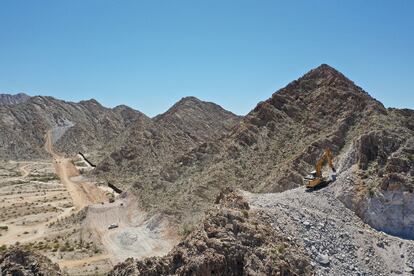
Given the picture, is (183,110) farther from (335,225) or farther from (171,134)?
(335,225)

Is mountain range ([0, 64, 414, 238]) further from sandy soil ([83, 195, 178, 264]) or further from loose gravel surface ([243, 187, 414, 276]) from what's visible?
loose gravel surface ([243, 187, 414, 276])

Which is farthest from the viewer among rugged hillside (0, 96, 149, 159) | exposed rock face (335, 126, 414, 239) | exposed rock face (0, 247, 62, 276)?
rugged hillside (0, 96, 149, 159)

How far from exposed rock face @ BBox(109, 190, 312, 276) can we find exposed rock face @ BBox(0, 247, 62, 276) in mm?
3041

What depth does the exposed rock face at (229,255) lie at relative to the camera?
1966cm

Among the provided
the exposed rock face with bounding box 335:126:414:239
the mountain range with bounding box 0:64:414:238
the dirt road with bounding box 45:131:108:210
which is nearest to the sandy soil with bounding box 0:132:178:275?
the dirt road with bounding box 45:131:108:210

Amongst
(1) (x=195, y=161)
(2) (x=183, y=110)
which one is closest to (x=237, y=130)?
(1) (x=195, y=161)

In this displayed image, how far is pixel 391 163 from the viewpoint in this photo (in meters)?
28.8

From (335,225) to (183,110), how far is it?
225ft

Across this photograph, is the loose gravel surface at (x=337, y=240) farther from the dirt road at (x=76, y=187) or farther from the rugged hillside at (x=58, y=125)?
the rugged hillside at (x=58, y=125)

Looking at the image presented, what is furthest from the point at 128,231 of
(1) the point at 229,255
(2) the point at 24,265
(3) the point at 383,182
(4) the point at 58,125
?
(4) the point at 58,125

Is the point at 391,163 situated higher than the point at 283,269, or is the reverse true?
the point at 391,163

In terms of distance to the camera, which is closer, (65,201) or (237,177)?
(237,177)

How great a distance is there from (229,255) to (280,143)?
25.6m

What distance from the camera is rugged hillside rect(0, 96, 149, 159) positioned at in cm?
11681
